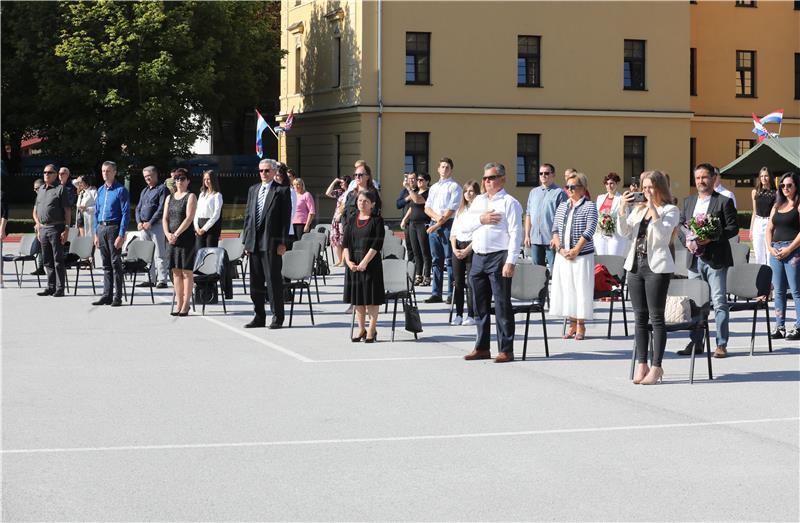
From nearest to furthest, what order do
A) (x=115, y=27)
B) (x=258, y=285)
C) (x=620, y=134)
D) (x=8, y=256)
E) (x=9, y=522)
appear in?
(x=9, y=522)
(x=258, y=285)
(x=8, y=256)
(x=115, y=27)
(x=620, y=134)

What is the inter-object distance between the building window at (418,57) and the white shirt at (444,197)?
31.0 m

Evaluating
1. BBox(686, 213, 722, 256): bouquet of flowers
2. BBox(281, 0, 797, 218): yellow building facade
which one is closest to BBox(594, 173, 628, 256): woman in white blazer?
BBox(686, 213, 722, 256): bouquet of flowers

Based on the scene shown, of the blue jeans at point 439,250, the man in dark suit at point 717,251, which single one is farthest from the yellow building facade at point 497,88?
the man in dark suit at point 717,251

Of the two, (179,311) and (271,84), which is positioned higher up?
(271,84)

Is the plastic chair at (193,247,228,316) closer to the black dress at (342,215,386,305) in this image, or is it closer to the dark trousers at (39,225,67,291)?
the dark trousers at (39,225,67,291)

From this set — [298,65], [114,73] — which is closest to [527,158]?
[298,65]

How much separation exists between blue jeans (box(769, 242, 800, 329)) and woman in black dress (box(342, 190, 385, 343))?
13.7ft

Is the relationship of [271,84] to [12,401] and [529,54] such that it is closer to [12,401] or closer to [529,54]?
[529,54]

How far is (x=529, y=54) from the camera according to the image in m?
50.3

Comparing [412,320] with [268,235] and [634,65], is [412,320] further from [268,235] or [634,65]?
[634,65]

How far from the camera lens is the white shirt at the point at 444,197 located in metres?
17.9

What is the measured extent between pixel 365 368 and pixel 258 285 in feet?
12.4

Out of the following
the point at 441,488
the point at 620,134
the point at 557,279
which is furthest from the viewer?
the point at 620,134

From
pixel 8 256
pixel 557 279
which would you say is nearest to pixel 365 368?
pixel 557 279
